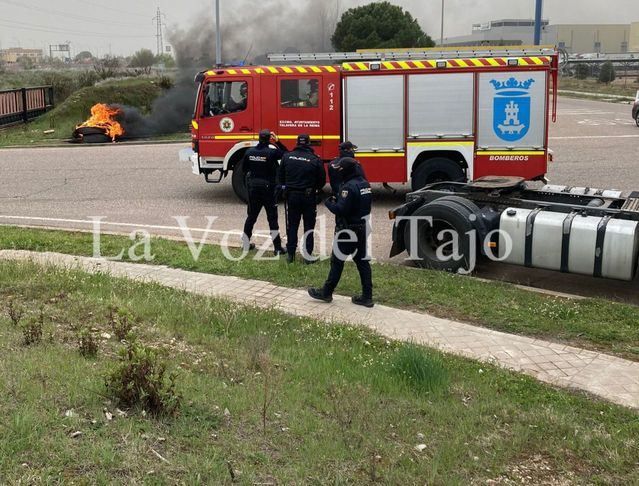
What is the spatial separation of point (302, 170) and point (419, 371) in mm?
4250

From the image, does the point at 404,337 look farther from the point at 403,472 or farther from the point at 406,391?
the point at 403,472

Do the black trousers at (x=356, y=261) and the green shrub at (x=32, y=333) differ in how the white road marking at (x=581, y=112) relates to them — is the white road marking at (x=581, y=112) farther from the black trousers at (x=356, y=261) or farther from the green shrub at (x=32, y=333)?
the green shrub at (x=32, y=333)

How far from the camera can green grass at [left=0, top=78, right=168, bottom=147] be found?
27828 mm

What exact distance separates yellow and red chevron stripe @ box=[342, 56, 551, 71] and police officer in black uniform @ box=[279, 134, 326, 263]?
13.3ft

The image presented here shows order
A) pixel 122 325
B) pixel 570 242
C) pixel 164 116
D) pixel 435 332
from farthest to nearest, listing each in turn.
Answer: pixel 164 116 < pixel 570 242 < pixel 435 332 < pixel 122 325

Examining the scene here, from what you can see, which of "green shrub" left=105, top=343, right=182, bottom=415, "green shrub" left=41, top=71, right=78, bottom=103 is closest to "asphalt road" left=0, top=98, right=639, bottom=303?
"green shrub" left=105, top=343, right=182, bottom=415

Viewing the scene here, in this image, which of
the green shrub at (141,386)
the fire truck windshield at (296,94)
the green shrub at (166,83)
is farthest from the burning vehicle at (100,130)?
the green shrub at (141,386)

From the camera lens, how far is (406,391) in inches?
197

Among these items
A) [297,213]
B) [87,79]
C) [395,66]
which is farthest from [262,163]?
[87,79]

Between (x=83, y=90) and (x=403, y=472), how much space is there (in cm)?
2990

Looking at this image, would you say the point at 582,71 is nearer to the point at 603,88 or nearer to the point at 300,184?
the point at 603,88

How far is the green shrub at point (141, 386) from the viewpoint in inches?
165

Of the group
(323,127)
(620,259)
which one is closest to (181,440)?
(620,259)

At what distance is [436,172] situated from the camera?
12742mm
